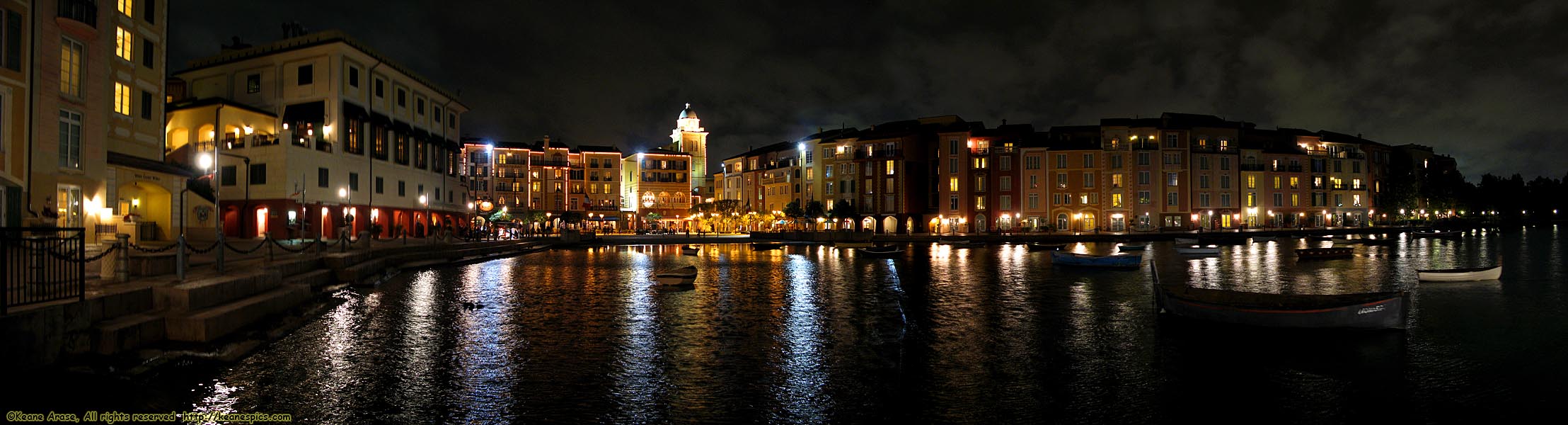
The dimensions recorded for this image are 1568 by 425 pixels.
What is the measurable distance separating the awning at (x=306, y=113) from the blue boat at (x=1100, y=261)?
146 ft

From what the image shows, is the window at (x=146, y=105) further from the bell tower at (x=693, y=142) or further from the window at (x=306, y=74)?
the bell tower at (x=693, y=142)

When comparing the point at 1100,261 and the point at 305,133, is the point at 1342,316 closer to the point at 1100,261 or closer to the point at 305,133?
the point at 1100,261

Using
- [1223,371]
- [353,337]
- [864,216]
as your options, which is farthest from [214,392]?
[864,216]

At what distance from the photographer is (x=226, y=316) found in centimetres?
1476

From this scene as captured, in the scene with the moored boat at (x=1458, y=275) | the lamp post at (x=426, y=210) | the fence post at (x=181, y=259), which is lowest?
the moored boat at (x=1458, y=275)

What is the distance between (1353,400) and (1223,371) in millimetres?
2098

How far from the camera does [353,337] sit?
16172 mm

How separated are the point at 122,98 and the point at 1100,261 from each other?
143 ft

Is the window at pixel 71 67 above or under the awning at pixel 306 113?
under

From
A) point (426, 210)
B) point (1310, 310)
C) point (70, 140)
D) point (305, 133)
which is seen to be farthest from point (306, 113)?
point (1310, 310)

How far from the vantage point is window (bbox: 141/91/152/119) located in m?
29.2

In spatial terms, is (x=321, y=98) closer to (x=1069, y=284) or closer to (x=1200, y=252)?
(x=1069, y=284)

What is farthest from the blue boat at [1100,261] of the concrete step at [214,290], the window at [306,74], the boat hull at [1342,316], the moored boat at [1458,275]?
the window at [306,74]

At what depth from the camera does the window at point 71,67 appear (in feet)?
72.8
